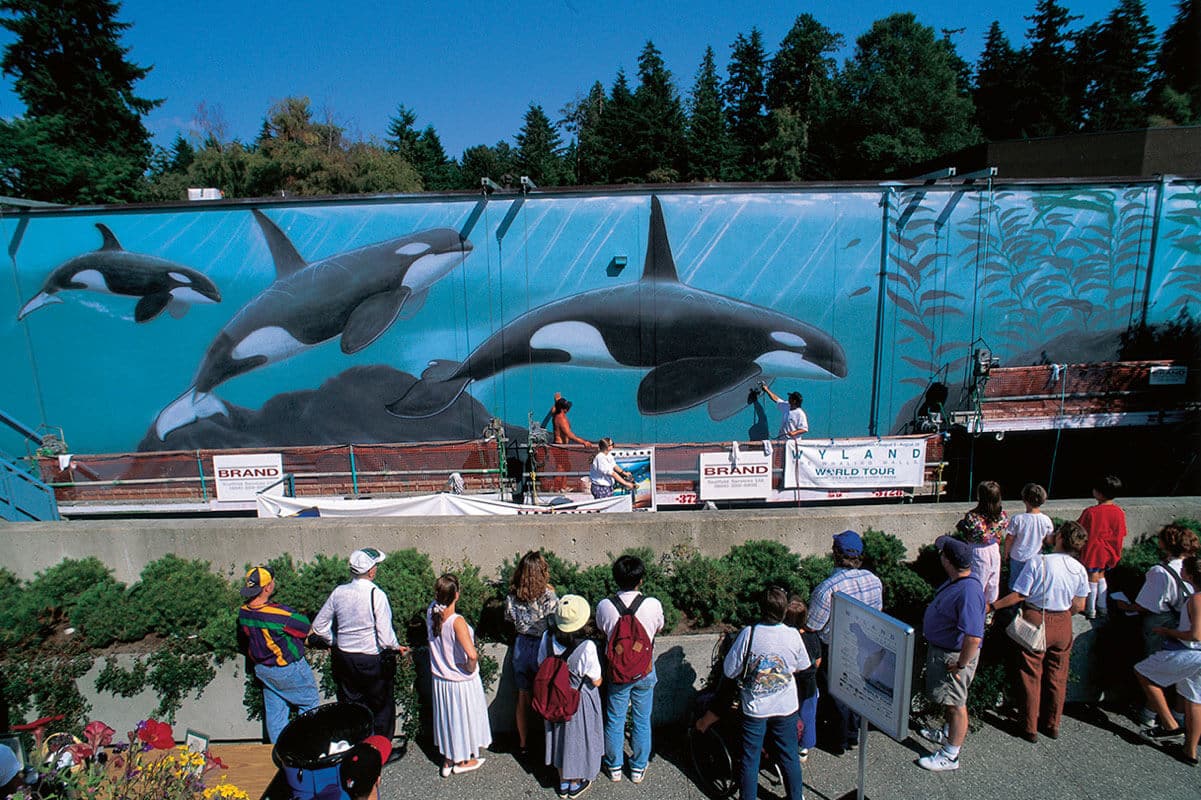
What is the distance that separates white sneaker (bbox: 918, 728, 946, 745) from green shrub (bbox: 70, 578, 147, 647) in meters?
6.34

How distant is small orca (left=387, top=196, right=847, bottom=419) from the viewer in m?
13.1

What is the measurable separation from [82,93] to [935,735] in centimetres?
5021

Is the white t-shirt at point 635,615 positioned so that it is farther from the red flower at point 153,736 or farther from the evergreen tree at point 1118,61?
the evergreen tree at point 1118,61

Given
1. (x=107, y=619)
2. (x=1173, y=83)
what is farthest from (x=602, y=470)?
(x=1173, y=83)

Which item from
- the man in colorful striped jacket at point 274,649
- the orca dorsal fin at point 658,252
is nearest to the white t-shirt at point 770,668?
the man in colorful striped jacket at point 274,649

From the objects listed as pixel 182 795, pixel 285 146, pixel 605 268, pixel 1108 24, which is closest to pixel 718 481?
pixel 605 268

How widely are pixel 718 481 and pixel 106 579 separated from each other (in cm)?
830

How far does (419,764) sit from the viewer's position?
5.06m

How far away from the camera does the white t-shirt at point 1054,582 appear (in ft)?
16.0

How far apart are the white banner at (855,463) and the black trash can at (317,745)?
8845 millimetres

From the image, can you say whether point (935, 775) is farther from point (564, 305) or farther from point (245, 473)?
point (245, 473)

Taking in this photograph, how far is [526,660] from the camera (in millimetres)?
4820

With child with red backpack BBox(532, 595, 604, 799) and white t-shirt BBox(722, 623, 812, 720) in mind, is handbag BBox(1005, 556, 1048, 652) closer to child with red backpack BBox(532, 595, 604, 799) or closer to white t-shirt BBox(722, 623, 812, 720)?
white t-shirt BBox(722, 623, 812, 720)

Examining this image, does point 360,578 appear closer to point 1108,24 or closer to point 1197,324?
point 1197,324
